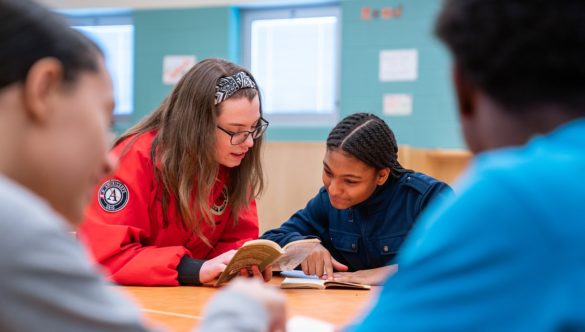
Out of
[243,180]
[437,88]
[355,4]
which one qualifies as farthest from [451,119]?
[243,180]

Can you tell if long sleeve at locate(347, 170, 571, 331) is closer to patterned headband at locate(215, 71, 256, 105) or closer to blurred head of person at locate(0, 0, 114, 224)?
blurred head of person at locate(0, 0, 114, 224)

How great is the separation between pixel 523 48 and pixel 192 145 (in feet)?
5.16

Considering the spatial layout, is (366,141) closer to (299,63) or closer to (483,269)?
(483,269)

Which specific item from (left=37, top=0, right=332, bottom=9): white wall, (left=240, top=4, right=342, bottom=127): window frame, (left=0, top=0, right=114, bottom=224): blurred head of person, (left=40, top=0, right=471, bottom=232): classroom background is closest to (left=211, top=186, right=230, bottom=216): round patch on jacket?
(left=0, top=0, right=114, bottom=224): blurred head of person

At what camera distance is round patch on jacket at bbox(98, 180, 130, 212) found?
76.0 inches

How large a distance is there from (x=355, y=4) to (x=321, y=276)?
3422mm

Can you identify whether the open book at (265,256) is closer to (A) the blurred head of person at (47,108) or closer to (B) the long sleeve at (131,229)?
(B) the long sleeve at (131,229)

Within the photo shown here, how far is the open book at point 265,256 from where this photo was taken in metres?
1.76

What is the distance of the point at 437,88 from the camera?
494 centimetres

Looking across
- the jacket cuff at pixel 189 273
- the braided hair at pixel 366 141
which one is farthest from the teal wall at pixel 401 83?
the jacket cuff at pixel 189 273

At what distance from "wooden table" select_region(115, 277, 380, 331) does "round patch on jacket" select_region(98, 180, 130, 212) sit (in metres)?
0.25

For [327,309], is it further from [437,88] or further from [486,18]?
[437,88]

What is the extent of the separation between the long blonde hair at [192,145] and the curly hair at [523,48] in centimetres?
146

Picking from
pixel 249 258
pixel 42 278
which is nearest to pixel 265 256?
pixel 249 258
